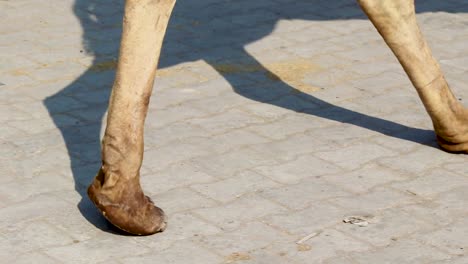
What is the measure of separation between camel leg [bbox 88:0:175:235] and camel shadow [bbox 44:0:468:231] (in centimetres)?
19

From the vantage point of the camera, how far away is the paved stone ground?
4.92 metres

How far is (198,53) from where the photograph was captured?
299 inches

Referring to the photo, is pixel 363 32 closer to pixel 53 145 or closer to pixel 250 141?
pixel 250 141

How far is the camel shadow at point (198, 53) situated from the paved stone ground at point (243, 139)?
2cm

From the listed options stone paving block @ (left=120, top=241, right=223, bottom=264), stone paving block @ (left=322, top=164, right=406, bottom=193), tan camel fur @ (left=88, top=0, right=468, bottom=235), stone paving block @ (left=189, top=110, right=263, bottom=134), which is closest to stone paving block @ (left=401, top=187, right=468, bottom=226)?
stone paving block @ (left=322, top=164, right=406, bottom=193)

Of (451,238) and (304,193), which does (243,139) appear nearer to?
(304,193)

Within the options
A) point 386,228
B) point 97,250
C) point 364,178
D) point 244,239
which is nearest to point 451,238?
point 386,228

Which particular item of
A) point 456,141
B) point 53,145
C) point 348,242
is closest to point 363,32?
point 456,141

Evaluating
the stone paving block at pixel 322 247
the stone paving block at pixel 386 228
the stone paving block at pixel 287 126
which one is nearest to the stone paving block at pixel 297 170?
the stone paving block at pixel 287 126

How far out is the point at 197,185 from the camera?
5477 mm

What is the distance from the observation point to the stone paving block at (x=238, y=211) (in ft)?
16.7

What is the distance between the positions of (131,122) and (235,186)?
2.56 ft

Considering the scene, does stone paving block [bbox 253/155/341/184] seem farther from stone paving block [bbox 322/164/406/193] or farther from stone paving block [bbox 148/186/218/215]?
stone paving block [bbox 148/186/218/215]

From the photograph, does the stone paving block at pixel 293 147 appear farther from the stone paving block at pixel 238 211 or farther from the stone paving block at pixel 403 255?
the stone paving block at pixel 403 255
